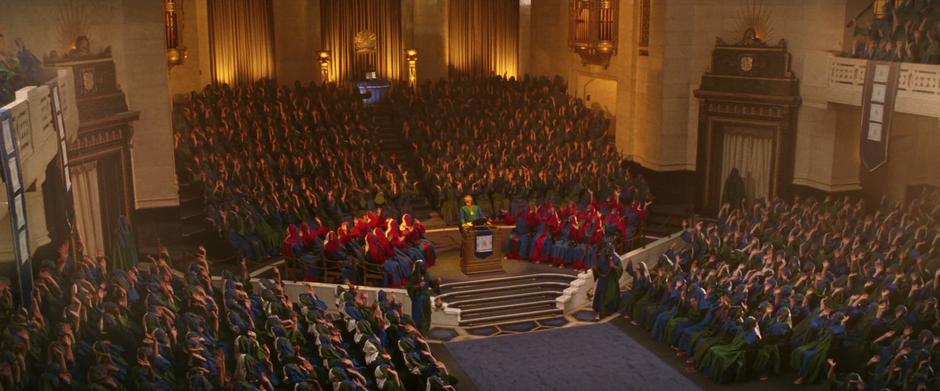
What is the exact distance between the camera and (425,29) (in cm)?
3378

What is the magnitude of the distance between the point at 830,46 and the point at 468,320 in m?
11.9

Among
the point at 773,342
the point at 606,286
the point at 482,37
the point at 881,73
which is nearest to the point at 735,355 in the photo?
the point at 773,342

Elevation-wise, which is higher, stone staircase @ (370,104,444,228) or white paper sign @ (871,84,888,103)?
white paper sign @ (871,84,888,103)

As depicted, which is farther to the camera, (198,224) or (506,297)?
(198,224)

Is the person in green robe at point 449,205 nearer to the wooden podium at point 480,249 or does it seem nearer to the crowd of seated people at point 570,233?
the crowd of seated people at point 570,233

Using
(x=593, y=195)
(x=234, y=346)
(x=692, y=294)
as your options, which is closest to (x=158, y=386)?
(x=234, y=346)

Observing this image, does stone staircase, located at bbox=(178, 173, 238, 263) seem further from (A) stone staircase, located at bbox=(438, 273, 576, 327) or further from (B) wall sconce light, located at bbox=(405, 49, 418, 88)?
(B) wall sconce light, located at bbox=(405, 49, 418, 88)

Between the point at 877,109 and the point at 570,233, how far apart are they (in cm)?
741

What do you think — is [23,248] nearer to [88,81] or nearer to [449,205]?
[88,81]

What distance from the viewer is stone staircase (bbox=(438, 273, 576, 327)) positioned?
18.9m

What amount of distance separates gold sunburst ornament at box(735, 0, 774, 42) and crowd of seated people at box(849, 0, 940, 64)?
7.77ft

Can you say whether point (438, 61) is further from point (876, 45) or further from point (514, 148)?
point (876, 45)

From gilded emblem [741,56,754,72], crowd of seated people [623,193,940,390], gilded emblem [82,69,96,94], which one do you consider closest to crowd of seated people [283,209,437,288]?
crowd of seated people [623,193,940,390]

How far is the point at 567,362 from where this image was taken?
1658 centimetres
